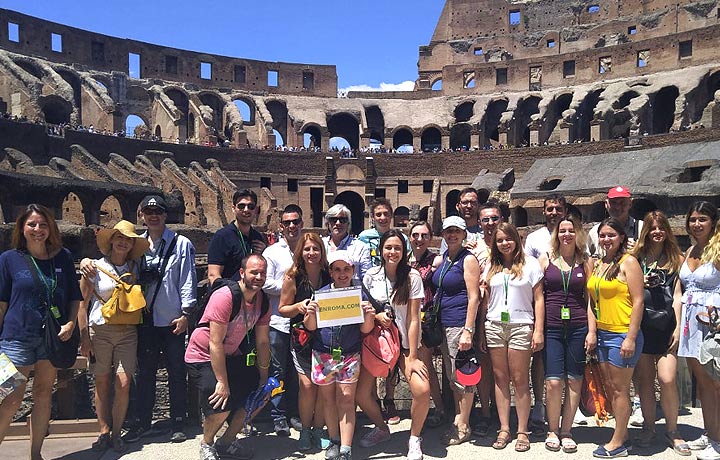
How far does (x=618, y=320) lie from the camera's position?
17.1ft

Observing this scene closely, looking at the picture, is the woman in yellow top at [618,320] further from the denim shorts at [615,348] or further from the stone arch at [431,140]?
the stone arch at [431,140]

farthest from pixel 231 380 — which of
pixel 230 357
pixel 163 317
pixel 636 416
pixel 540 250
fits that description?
pixel 636 416

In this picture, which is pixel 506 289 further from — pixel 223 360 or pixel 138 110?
pixel 138 110

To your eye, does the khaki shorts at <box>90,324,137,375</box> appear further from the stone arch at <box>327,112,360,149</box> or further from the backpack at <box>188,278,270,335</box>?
the stone arch at <box>327,112,360,149</box>

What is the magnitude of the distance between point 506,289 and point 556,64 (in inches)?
1561

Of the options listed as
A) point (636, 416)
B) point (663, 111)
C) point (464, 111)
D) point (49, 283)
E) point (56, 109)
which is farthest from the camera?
point (464, 111)

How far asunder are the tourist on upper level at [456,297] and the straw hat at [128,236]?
2.96 metres

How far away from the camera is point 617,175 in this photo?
25.9 m

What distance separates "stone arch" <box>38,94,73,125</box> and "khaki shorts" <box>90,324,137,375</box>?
31413mm

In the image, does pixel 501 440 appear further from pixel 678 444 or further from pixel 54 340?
pixel 54 340

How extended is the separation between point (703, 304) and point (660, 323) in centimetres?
41

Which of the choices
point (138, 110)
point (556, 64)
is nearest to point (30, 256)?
point (138, 110)

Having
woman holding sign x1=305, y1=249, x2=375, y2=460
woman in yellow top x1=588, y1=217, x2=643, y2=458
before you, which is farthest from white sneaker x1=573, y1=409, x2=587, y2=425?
woman holding sign x1=305, y1=249, x2=375, y2=460

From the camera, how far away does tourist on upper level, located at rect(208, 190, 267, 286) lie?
5.94 m
